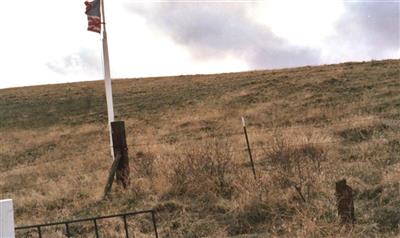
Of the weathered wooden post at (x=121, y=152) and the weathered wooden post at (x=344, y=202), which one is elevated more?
the weathered wooden post at (x=121, y=152)

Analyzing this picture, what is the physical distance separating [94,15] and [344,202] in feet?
26.3

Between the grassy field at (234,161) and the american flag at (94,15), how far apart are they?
3134 millimetres

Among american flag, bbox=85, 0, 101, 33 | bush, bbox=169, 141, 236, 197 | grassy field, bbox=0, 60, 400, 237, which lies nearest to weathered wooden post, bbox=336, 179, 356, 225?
grassy field, bbox=0, 60, 400, 237

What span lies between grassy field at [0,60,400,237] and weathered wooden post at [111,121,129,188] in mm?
238

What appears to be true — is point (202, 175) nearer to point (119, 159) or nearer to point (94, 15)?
point (119, 159)

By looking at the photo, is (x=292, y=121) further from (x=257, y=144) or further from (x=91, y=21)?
(x=91, y=21)

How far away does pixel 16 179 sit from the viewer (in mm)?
13016

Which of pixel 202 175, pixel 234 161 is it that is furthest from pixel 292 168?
pixel 234 161

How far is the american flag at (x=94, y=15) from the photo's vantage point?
11875mm

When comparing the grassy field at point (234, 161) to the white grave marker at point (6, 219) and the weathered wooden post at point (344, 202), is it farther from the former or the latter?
the white grave marker at point (6, 219)

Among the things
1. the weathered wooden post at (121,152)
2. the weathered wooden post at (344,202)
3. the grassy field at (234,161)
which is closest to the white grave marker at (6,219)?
the grassy field at (234,161)

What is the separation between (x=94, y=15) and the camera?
471 inches

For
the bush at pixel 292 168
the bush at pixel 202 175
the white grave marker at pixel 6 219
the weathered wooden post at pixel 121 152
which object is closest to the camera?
the white grave marker at pixel 6 219

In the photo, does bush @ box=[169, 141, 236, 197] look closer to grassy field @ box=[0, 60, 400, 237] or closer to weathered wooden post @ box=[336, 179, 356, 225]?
grassy field @ box=[0, 60, 400, 237]
